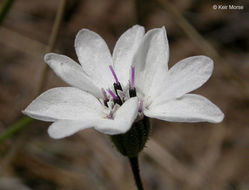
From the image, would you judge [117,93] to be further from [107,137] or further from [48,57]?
[107,137]

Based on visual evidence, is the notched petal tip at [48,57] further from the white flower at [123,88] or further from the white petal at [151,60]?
the white petal at [151,60]

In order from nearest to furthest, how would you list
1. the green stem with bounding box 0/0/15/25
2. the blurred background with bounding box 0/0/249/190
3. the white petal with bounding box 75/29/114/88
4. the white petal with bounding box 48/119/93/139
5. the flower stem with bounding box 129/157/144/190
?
1. the white petal with bounding box 48/119/93/139
2. the flower stem with bounding box 129/157/144/190
3. the white petal with bounding box 75/29/114/88
4. the green stem with bounding box 0/0/15/25
5. the blurred background with bounding box 0/0/249/190

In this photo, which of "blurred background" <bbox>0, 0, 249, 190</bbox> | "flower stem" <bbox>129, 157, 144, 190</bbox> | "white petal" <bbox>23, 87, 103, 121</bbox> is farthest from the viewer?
"blurred background" <bbox>0, 0, 249, 190</bbox>

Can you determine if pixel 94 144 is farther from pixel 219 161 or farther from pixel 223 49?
pixel 223 49

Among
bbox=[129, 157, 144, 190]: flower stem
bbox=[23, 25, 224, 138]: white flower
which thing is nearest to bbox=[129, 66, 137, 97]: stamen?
bbox=[23, 25, 224, 138]: white flower

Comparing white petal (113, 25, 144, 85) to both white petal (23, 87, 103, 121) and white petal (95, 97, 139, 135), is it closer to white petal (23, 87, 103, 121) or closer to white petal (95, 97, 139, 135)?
white petal (23, 87, 103, 121)

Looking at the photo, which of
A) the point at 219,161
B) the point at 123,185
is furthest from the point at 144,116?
Result: the point at 219,161

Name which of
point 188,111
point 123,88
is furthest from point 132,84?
point 188,111

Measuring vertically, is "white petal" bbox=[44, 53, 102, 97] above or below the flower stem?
above
